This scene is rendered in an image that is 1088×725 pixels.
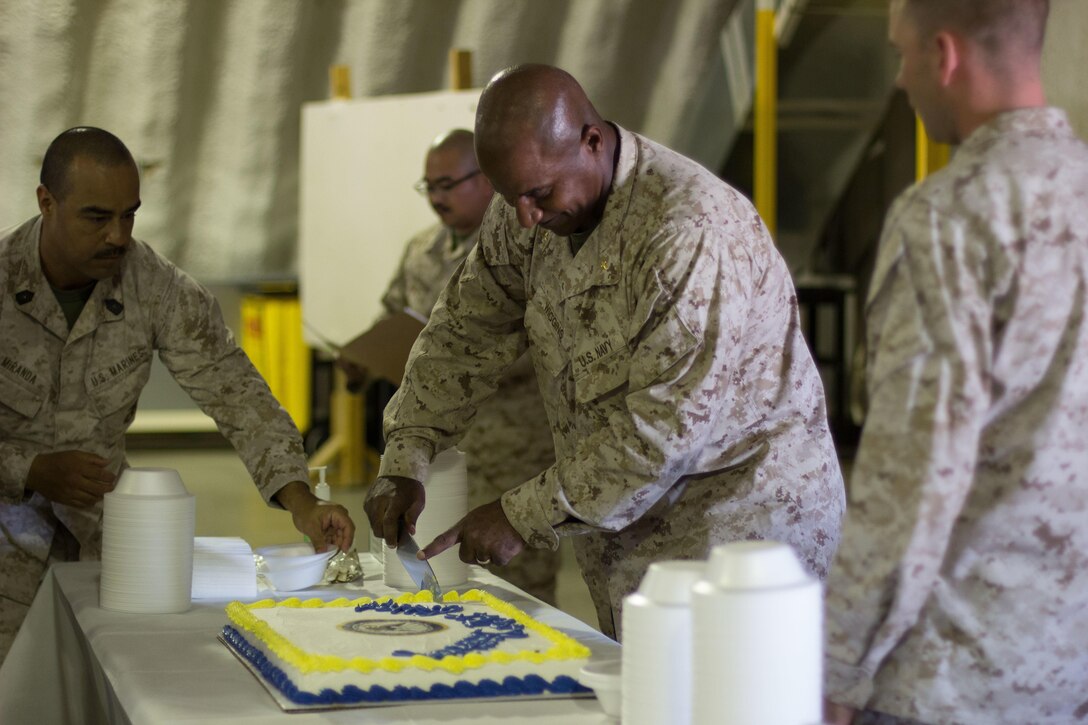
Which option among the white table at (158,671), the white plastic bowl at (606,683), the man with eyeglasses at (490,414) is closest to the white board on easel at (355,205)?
the man with eyeglasses at (490,414)

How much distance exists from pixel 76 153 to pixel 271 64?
160 inches

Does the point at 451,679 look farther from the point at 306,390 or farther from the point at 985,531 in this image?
the point at 306,390

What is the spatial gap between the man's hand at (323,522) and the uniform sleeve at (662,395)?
0.51m

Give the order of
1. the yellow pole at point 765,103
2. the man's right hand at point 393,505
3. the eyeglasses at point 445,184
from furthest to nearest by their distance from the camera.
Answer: the yellow pole at point 765,103 < the eyeglasses at point 445,184 < the man's right hand at point 393,505

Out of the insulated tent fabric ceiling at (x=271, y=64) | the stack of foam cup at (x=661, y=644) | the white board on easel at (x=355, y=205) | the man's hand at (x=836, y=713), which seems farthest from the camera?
the insulated tent fabric ceiling at (x=271, y=64)

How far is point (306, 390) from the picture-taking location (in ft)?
26.3

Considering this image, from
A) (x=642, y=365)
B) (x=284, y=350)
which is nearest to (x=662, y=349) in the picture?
(x=642, y=365)

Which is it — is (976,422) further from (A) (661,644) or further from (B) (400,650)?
(B) (400,650)

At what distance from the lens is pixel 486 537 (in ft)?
6.49

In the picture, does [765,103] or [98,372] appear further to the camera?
[765,103]

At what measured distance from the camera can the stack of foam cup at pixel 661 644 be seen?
4.12 feet

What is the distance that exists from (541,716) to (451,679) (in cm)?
13

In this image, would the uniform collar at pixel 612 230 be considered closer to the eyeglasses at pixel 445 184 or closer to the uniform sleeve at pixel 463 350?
the uniform sleeve at pixel 463 350

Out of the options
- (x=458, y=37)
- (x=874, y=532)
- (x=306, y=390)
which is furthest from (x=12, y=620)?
(x=306, y=390)
